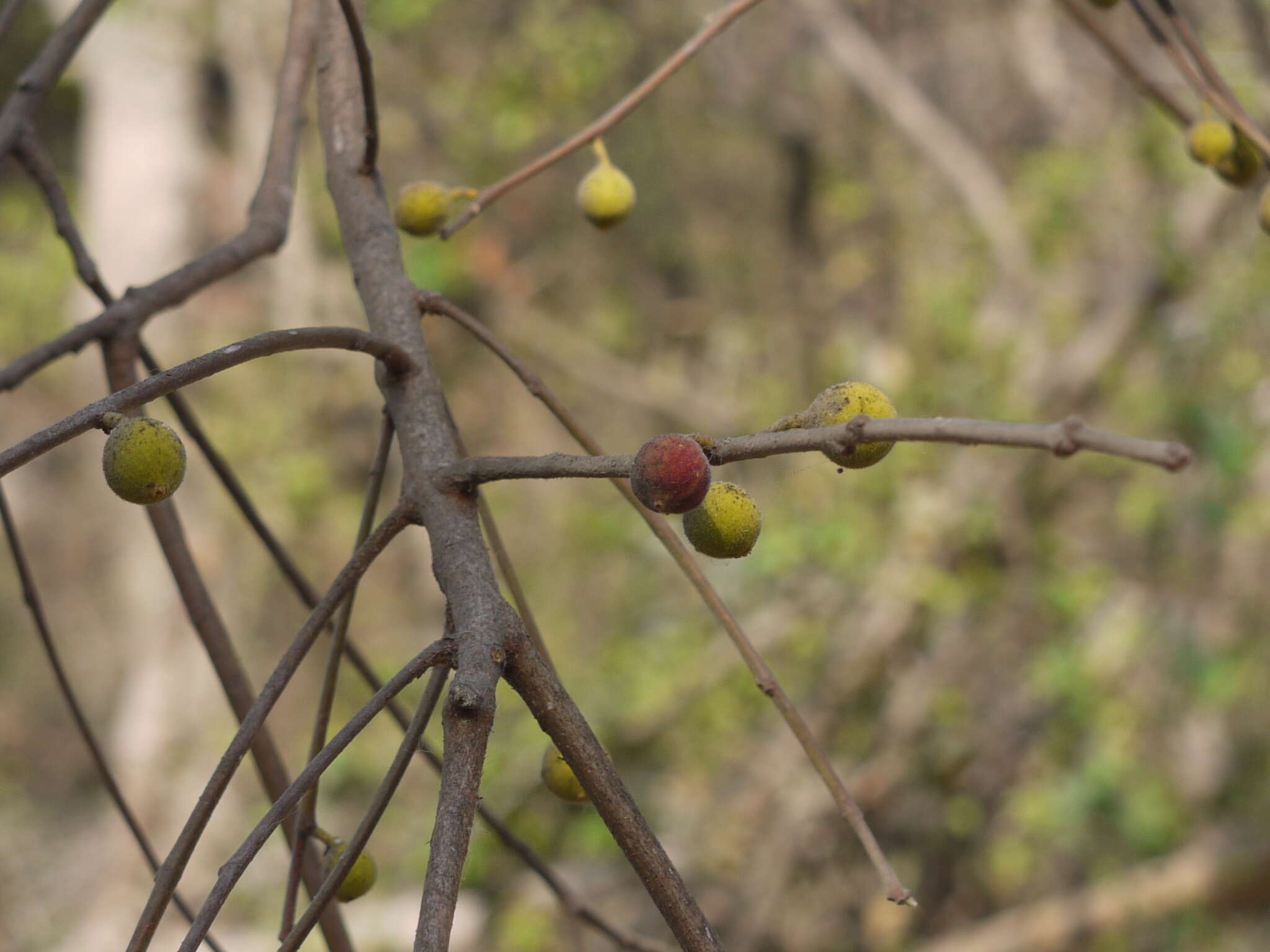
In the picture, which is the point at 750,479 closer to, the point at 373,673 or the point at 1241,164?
the point at 1241,164

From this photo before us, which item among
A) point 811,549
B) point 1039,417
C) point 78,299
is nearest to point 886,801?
point 811,549

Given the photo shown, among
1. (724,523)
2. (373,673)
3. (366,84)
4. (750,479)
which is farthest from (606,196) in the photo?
(750,479)

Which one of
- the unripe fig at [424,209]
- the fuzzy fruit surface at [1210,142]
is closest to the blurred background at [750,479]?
the fuzzy fruit surface at [1210,142]

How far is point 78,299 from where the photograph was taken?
17.5 feet

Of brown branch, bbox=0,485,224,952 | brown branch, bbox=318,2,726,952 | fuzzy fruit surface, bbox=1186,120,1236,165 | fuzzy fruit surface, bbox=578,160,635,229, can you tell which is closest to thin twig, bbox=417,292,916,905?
brown branch, bbox=318,2,726,952

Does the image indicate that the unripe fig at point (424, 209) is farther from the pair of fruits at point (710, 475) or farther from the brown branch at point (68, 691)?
the pair of fruits at point (710, 475)

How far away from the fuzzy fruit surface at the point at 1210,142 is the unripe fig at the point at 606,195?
0.46m

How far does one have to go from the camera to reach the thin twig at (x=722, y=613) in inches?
27.2

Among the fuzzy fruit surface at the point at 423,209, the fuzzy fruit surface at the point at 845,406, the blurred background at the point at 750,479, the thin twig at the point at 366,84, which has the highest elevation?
the blurred background at the point at 750,479

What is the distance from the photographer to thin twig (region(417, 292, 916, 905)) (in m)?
0.69

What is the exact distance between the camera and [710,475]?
0.55 meters

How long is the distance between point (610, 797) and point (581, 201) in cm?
65

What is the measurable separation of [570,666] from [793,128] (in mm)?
2363

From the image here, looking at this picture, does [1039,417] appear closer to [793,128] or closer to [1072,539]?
[1072,539]
